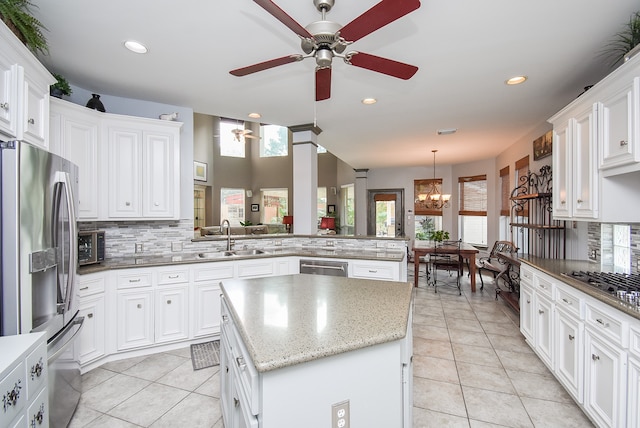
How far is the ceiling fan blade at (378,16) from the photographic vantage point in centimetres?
118

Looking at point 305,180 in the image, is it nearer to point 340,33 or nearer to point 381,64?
point 381,64

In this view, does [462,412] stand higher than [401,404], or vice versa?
[401,404]

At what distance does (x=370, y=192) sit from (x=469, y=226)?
2732mm

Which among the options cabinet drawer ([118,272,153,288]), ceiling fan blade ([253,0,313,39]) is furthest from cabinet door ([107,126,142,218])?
ceiling fan blade ([253,0,313,39])

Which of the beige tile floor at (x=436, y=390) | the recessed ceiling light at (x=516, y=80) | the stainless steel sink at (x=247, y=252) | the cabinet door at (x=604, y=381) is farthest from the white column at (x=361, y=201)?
the cabinet door at (x=604, y=381)

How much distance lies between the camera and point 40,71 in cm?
188

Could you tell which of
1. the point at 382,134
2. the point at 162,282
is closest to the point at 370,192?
the point at 382,134

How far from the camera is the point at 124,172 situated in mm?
2885

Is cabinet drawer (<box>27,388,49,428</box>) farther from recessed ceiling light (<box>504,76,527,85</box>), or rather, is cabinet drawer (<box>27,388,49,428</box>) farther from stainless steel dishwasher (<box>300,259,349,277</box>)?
recessed ceiling light (<box>504,76,527,85</box>)

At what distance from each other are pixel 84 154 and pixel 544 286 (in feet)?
14.0

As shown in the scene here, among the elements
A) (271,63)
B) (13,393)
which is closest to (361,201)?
(271,63)

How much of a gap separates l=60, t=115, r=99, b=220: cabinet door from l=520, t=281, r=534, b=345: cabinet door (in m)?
4.25

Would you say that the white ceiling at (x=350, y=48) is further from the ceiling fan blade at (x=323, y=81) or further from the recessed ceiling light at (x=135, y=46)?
the ceiling fan blade at (x=323, y=81)

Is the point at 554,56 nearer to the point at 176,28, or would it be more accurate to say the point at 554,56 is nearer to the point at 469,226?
the point at 176,28
